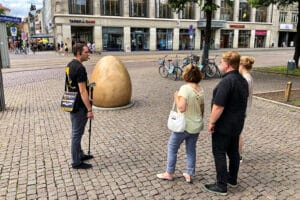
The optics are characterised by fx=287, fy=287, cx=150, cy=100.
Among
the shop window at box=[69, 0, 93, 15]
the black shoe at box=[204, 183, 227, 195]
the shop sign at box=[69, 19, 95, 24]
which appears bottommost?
the black shoe at box=[204, 183, 227, 195]

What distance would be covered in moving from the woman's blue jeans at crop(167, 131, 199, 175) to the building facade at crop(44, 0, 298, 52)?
32052 mm

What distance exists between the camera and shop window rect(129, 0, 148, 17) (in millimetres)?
44031

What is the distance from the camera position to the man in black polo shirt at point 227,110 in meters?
3.53

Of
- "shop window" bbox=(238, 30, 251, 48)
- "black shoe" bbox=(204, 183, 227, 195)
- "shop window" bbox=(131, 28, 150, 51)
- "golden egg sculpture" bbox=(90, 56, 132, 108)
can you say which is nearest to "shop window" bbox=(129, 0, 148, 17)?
"shop window" bbox=(131, 28, 150, 51)

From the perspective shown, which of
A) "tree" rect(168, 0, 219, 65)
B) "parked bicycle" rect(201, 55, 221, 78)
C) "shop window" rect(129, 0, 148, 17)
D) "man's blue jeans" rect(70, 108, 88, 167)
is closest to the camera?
Answer: "man's blue jeans" rect(70, 108, 88, 167)

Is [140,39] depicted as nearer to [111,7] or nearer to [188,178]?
[111,7]

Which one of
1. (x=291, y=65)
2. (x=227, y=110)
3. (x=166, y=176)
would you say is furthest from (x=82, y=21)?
(x=227, y=110)

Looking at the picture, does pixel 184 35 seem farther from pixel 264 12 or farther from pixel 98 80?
pixel 98 80

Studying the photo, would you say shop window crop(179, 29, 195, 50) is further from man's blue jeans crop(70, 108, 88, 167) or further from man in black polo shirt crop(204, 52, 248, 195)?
man in black polo shirt crop(204, 52, 248, 195)

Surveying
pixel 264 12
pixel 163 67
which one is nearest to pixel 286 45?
pixel 264 12

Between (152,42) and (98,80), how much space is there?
38.8 metres

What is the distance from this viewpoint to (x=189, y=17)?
4947cm

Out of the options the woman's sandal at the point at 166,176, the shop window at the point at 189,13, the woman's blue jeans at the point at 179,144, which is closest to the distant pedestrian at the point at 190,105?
the woman's blue jeans at the point at 179,144

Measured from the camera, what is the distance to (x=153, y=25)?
150 ft
